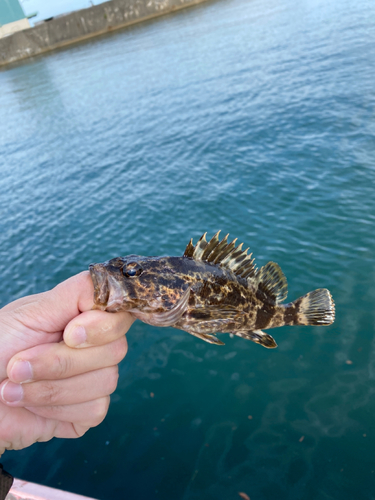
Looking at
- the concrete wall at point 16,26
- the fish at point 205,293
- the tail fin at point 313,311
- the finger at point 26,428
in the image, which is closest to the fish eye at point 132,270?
the fish at point 205,293

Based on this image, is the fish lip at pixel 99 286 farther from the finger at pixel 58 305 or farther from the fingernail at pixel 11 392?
the fingernail at pixel 11 392

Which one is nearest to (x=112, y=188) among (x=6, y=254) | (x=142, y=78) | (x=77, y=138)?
(x=6, y=254)

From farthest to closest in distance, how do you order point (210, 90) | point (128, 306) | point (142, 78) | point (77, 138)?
point (142, 78)
point (210, 90)
point (77, 138)
point (128, 306)

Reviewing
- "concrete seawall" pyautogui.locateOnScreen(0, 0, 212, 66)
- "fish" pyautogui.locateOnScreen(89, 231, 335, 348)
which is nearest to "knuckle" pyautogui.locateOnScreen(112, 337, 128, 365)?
"fish" pyautogui.locateOnScreen(89, 231, 335, 348)

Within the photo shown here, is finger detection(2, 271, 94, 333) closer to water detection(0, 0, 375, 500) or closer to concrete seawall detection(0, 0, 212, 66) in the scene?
water detection(0, 0, 375, 500)

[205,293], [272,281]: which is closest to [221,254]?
[205,293]

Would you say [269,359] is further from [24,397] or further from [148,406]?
[24,397]
